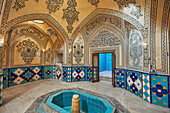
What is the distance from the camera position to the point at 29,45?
5.63 metres

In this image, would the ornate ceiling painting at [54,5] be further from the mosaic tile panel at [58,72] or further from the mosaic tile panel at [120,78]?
the mosaic tile panel at [120,78]

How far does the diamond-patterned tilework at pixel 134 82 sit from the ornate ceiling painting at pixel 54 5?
4.51 metres

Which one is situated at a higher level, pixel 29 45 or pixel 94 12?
pixel 94 12

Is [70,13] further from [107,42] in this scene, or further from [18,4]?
[107,42]

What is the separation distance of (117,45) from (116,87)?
2.22 metres

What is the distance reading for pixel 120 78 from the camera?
4617 mm

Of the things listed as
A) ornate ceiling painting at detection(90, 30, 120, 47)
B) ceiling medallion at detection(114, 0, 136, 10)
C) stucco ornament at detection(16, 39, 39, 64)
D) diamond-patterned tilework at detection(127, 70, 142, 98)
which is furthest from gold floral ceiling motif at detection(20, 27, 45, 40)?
diamond-patterned tilework at detection(127, 70, 142, 98)

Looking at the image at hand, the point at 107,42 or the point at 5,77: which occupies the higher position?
the point at 107,42

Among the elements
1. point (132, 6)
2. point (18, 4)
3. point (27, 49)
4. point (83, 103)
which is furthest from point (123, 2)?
point (27, 49)

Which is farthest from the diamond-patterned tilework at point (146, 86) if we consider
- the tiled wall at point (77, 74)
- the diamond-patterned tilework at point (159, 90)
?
the tiled wall at point (77, 74)

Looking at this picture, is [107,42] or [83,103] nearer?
[83,103]

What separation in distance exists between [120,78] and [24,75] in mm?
5572

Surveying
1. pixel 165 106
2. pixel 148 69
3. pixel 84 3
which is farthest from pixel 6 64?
pixel 165 106

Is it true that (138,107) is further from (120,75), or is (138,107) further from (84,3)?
(84,3)
